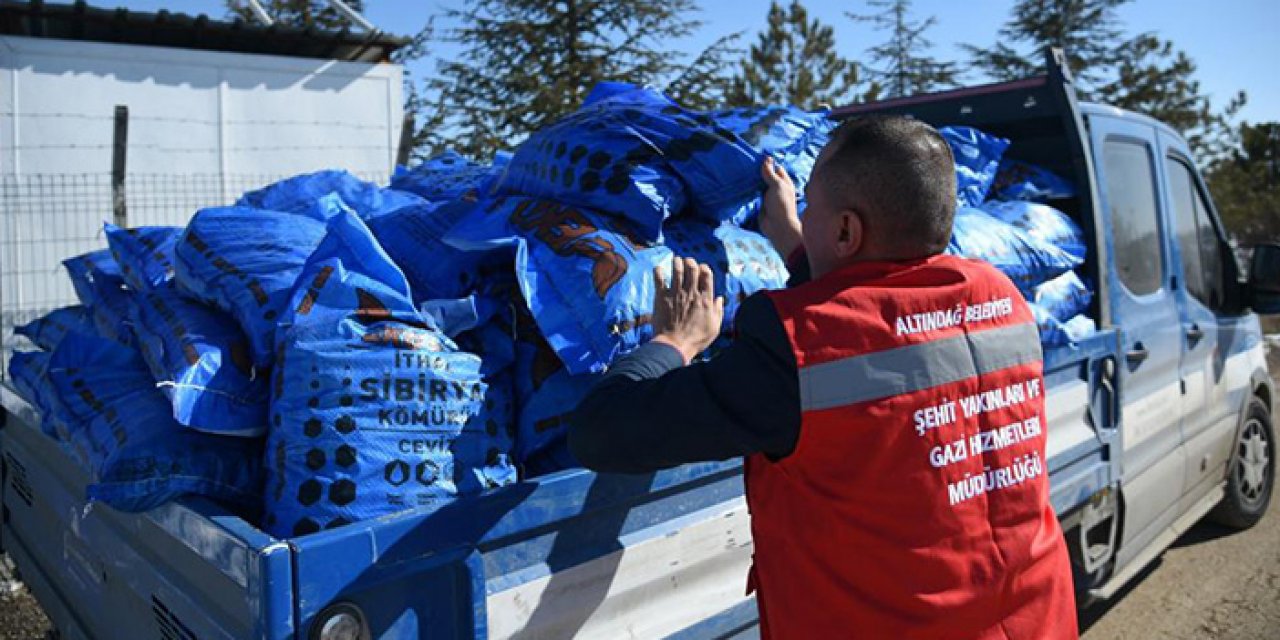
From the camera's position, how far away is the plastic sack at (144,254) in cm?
266

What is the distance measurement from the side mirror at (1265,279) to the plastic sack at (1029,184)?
4.26ft

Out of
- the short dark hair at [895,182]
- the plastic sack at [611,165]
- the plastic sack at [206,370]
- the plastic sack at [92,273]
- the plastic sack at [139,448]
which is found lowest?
the plastic sack at [139,448]

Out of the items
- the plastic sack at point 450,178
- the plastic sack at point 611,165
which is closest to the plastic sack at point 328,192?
the plastic sack at point 450,178

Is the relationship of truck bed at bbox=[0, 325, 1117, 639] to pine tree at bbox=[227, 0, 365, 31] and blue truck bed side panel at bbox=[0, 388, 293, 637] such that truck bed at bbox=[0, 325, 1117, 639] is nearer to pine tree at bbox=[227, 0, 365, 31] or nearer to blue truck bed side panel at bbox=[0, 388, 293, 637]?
blue truck bed side panel at bbox=[0, 388, 293, 637]

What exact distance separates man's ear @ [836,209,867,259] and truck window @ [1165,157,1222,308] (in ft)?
11.3

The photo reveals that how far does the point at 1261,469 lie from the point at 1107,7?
20.5 metres

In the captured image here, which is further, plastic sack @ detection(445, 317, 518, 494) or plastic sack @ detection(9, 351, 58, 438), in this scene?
plastic sack @ detection(9, 351, 58, 438)

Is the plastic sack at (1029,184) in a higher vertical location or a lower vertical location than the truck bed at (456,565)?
higher

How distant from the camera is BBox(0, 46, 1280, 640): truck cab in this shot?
1.59 meters

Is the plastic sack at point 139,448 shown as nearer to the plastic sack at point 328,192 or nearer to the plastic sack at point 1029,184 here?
the plastic sack at point 328,192

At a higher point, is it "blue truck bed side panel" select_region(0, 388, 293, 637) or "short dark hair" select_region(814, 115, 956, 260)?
"short dark hair" select_region(814, 115, 956, 260)

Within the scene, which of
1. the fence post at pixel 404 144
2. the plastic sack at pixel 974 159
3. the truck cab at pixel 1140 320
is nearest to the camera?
the truck cab at pixel 1140 320

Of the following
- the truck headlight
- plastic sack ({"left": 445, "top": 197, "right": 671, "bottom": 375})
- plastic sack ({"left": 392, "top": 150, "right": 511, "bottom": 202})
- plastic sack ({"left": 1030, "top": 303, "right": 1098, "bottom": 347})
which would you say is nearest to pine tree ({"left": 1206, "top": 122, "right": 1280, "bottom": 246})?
plastic sack ({"left": 1030, "top": 303, "right": 1098, "bottom": 347})

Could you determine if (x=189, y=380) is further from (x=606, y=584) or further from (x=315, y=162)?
(x=315, y=162)
